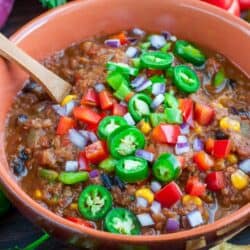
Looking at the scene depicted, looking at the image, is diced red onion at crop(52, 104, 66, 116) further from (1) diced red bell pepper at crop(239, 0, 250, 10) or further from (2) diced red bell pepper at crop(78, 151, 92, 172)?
(1) diced red bell pepper at crop(239, 0, 250, 10)

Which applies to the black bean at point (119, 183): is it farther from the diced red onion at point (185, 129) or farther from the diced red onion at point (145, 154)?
the diced red onion at point (185, 129)

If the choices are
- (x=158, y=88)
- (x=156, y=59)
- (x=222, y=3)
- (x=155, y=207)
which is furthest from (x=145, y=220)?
(x=222, y=3)

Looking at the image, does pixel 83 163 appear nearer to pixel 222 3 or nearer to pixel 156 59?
pixel 156 59

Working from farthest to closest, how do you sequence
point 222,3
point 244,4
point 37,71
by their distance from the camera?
point 244,4
point 222,3
point 37,71

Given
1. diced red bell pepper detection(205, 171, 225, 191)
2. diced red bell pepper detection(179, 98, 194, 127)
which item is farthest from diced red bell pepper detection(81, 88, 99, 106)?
diced red bell pepper detection(205, 171, 225, 191)

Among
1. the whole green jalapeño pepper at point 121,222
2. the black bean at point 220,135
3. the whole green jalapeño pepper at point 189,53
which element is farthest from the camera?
the whole green jalapeño pepper at point 189,53

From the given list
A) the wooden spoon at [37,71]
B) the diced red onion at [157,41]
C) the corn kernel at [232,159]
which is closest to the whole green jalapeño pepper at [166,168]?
the corn kernel at [232,159]

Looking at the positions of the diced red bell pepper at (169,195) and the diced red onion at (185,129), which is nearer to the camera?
the diced red bell pepper at (169,195)
